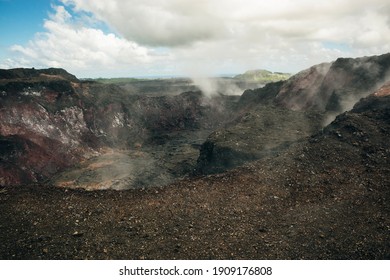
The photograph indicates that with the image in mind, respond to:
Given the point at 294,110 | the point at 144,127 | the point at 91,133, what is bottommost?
the point at 91,133

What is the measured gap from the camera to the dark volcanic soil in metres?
10.3

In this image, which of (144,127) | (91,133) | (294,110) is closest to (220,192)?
(294,110)

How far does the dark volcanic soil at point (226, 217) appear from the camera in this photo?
10.3m

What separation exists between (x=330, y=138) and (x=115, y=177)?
19.9 metres

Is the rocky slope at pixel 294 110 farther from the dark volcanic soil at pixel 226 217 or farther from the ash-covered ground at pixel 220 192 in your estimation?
the dark volcanic soil at pixel 226 217

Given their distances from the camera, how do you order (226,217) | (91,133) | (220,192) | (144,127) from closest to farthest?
(226,217)
(220,192)
(91,133)
(144,127)

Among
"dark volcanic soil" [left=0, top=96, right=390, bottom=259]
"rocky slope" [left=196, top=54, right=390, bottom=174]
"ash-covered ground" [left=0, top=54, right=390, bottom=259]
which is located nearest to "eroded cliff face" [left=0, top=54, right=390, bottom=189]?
"rocky slope" [left=196, top=54, right=390, bottom=174]

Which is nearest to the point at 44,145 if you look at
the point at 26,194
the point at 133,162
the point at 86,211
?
the point at 133,162

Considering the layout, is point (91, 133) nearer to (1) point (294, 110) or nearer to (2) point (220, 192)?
(1) point (294, 110)

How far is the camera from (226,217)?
12.4m

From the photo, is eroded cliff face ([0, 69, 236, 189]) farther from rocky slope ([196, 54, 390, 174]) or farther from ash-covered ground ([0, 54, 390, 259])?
rocky slope ([196, 54, 390, 174])

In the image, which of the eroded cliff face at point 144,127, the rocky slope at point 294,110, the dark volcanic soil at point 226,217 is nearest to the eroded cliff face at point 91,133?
the eroded cliff face at point 144,127

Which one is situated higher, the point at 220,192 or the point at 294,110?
the point at 294,110

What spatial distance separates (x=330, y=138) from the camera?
1903cm
